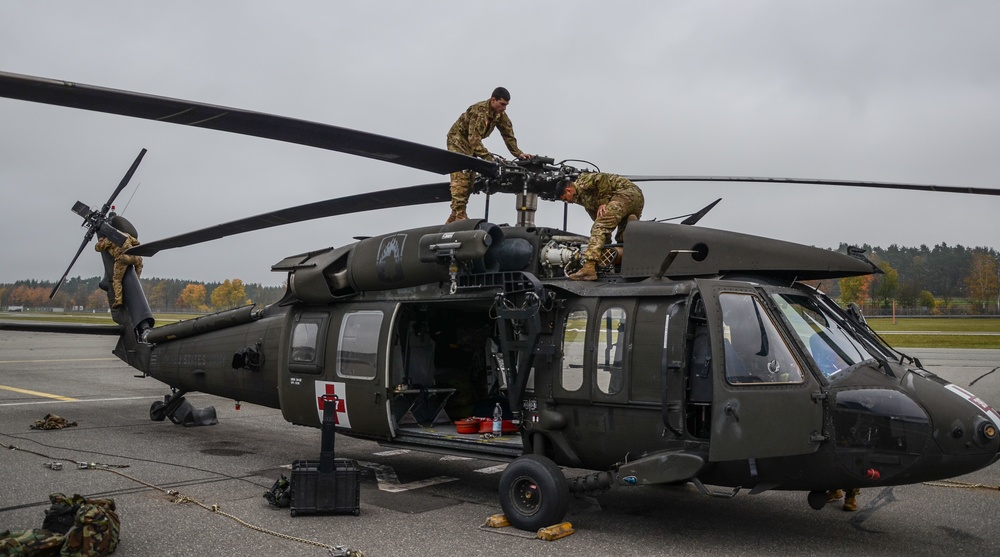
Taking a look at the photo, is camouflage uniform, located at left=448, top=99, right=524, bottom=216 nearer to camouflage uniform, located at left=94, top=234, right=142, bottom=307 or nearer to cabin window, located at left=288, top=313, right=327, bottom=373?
cabin window, located at left=288, top=313, right=327, bottom=373

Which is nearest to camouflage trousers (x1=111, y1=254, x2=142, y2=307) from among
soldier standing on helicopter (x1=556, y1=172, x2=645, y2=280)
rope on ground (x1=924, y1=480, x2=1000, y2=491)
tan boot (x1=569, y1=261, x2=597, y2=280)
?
soldier standing on helicopter (x1=556, y1=172, x2=645, y2=280)

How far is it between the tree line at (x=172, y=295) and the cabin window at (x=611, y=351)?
466 centimetres

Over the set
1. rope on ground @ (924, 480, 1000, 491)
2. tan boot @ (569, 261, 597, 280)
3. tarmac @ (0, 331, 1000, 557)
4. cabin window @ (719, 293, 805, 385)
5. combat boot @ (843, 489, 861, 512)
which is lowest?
tarmac @ (0, 331, 1000, 557)

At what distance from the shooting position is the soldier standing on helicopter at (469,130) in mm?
7852

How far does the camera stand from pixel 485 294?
290 inches

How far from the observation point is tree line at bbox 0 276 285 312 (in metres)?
14.4

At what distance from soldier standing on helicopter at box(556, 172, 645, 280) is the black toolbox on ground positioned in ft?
9.15

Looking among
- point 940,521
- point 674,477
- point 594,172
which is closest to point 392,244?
point 594,172

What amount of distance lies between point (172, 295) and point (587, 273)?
83.9 feet

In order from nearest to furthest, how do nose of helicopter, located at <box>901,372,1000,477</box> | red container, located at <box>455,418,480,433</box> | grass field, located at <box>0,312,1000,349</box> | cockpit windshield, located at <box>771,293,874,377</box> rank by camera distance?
1. nose of helicopter, located at <box>901,372,1000,477</box>
2. cockpit windshield, located at <box>771,293,874,377</box>
3. red container, located at <box>455,418,480,433</box>
4. grass field, located at <box>0,312,1000,349</box>

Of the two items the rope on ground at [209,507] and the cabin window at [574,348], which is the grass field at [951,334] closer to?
the cabin window at [574,348]

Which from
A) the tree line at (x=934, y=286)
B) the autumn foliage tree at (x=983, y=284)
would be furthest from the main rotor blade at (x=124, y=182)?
the autumn foliage tree at (x=983, y=284)

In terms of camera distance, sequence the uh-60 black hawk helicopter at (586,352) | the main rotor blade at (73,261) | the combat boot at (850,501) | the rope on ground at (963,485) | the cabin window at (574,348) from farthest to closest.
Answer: the main rotor blade at (73,261), the rope on ground at (963,485), the combat boot at (850,501), the cabin window at (574,348), the uh-60 black hawk helicopter at (586,352)

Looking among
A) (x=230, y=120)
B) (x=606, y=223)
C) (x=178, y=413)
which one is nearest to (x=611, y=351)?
(x=606, y=223)
